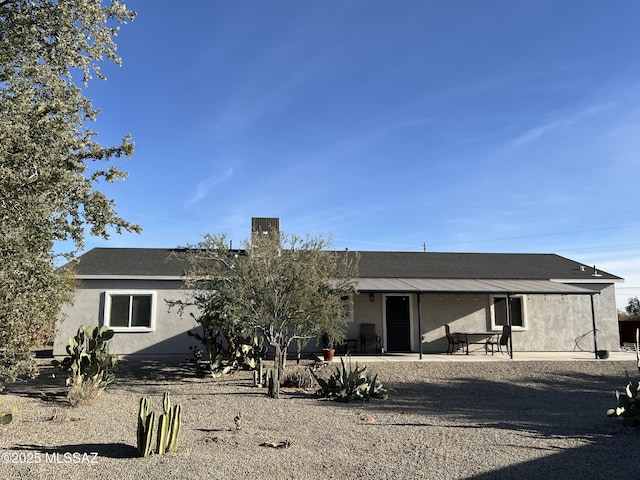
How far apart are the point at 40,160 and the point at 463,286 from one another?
14028 millimetres

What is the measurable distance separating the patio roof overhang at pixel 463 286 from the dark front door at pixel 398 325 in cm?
93

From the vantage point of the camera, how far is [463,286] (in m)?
17.1

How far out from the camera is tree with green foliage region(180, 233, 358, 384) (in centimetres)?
1115

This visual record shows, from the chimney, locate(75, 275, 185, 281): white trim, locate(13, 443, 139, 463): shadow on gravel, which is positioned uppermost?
the chimney

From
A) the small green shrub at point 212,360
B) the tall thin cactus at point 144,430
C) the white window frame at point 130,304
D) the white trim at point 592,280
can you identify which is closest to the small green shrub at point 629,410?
the tall thin cactus at point 144,430

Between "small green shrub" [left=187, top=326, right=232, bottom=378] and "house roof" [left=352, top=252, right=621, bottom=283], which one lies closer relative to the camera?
"small green shrub" [left=187, top=326, right=232, bottom=378]

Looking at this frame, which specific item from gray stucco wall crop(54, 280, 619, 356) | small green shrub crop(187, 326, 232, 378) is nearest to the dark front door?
gray stucco wall crop(54, 280, 619, 356)

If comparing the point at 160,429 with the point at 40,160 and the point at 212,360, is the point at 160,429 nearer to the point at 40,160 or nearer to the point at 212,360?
the point at 40,160

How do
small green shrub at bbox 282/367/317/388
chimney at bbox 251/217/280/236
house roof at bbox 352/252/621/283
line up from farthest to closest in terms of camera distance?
chimney at bbox 251/217/280/236
house roof at bbox 352/252/621/283
small green shrub at bbox 282/367/317/388

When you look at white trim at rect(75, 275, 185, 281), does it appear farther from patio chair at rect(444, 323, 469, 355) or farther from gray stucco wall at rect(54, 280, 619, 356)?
patio chair at rect(444, 323, 469, 355)

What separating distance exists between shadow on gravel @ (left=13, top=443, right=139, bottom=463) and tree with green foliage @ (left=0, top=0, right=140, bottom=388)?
1768 millimetres

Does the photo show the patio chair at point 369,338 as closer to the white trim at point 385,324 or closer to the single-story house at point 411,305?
the single-story house at point 411,305

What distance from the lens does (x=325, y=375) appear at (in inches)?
524

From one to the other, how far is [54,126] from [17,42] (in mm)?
5453
